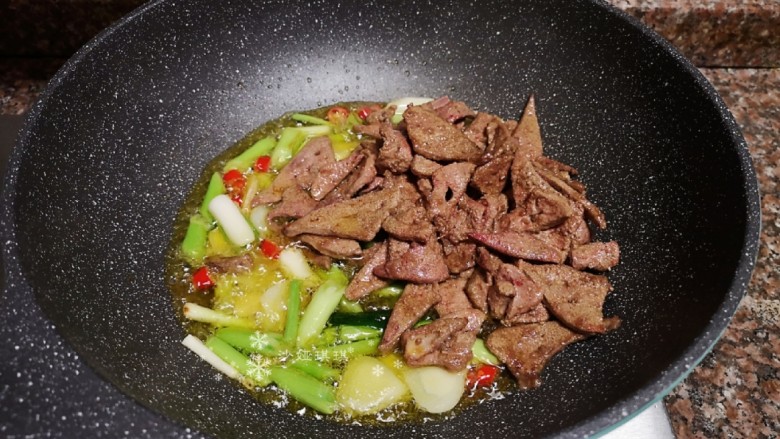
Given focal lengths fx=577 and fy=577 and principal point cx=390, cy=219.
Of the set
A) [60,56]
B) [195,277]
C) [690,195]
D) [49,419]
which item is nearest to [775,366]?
[690,195]

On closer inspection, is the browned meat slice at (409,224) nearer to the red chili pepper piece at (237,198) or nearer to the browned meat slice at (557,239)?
the browned meat slice at (557,239)

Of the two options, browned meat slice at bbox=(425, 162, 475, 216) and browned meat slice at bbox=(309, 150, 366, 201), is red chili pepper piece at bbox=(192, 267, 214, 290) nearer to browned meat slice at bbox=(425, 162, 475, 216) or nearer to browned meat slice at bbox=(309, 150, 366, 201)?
browned meat slice at bbox=(309, 150, 366, 201)

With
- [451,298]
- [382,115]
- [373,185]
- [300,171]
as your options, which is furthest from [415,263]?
[382,115]

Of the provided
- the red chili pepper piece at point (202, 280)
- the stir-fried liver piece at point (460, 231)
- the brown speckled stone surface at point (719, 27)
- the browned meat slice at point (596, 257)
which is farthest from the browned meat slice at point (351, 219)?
the brown speckled stone surface at point (719, 27)

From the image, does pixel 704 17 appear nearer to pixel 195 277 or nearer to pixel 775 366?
pixel 775 366

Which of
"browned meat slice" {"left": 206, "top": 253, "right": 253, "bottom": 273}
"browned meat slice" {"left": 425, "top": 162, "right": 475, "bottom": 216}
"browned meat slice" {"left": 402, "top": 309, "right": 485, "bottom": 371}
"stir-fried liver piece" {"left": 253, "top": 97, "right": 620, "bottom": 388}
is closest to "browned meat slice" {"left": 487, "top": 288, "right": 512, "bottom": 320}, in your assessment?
"stir-fried liver piece" {"left": 253, "top": 97, "right": 620, "bottom": 388}

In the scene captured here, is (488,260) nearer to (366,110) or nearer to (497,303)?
(497,303)

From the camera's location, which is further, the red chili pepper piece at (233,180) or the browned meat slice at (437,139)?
the red chili pepper piece at (233,180)

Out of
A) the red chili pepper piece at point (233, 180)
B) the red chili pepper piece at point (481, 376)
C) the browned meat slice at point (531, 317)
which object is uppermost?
the red chili pepper piece at point (233, 180)
